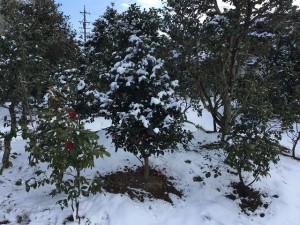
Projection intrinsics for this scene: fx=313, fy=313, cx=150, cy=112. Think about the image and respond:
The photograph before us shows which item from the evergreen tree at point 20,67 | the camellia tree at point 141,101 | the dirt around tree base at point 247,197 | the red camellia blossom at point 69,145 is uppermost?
the evergreen tree at point 20,67

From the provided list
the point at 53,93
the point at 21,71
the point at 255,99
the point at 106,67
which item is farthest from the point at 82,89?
the point at 255,99

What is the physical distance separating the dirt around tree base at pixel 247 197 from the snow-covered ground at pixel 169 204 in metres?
0.11

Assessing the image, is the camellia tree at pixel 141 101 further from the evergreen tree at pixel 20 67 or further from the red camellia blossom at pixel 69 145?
the evergreen tree at pixel 20 67

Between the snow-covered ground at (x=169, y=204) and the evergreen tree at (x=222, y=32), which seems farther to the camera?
the evergreen tree at (x=222, y=32)

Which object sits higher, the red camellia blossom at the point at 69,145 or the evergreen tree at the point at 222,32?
the evergreen tree at the point at 222,32

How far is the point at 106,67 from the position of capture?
7441mm

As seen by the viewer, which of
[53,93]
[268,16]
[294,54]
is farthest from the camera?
[294,54]

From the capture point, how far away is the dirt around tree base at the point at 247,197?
634 cm

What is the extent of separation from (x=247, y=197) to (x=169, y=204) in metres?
1.74

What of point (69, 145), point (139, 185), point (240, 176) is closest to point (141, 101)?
point (139, 185)

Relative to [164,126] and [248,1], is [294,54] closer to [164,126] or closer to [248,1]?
[248,1]

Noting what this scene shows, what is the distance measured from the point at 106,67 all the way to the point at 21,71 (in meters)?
1.89

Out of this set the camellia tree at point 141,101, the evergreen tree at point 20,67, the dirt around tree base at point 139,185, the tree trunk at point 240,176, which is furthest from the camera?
the evergreen tree at point 20,67

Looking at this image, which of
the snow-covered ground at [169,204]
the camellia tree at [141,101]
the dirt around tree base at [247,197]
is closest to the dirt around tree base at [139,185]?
the snow-covered ground at [169,204]
